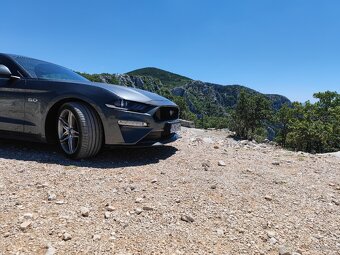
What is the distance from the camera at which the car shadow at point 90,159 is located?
172 inches

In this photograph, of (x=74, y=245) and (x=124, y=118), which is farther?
(x=124, y=118)

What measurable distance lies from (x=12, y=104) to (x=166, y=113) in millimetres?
2507

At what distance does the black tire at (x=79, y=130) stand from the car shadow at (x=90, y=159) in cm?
17

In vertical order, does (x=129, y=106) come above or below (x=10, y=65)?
below

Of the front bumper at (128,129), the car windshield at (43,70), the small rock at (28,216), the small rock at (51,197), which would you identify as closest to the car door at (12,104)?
the car windshield at (43,70)

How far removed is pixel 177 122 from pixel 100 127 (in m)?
1.42

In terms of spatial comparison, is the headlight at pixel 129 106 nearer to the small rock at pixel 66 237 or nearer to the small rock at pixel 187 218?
the small rock at pixel 187 218

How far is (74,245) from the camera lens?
7.45 feet

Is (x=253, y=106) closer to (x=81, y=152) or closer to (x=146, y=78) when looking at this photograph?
(x=81, y=152)

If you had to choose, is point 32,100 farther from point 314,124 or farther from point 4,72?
point 314,124

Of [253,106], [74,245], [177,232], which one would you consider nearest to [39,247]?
[74,245]

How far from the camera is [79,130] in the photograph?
4289 mm

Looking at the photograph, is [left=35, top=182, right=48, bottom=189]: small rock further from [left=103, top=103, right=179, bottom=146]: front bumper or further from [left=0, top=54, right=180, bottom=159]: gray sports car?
[left=103, top=103, right=179, bottom=146]: front bumper

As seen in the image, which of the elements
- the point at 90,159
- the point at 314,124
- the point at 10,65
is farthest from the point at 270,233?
the point at 314,124
